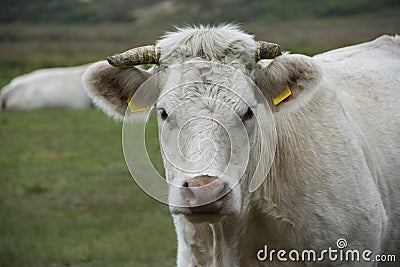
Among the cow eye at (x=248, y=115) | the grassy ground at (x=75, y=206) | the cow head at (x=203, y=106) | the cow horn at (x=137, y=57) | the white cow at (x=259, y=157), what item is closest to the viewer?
the cow head at (x=203, y=106)

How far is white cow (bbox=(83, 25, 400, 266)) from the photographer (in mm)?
4051

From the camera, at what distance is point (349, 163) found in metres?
4.83

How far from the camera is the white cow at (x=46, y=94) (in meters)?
21.4

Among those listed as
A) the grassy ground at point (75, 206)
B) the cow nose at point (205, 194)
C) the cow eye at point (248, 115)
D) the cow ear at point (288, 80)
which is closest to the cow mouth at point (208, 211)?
the cow nose at point (205, 194)

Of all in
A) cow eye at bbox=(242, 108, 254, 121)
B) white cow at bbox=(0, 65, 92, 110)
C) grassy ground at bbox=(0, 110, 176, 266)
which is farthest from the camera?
white cow at bbox=(0, 65, 92, 110)

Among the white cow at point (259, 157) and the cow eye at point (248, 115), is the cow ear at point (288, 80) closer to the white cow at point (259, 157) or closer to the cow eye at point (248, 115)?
the white cow at point (259, 157)

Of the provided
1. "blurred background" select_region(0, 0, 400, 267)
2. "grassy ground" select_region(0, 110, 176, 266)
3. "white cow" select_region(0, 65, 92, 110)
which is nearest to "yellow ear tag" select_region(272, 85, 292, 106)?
"blurred background" select_region(0, 0, 400, 267)

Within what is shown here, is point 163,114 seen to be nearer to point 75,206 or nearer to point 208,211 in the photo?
point 208,211

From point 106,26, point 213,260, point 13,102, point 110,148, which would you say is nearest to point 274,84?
point 213,260

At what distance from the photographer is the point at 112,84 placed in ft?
15.3

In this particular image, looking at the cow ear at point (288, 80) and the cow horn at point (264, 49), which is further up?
the cow horn at point (264, 49)

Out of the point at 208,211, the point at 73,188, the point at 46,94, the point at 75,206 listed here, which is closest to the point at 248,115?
the point at 208,211

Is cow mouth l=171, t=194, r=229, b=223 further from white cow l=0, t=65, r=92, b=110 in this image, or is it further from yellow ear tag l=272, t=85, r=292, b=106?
white cow l=0, t=65, r=92, b=110

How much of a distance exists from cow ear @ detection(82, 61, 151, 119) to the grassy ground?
2780mm
